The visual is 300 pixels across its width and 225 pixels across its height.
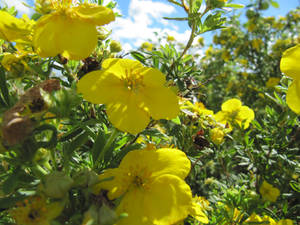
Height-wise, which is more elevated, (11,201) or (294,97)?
(294,97)

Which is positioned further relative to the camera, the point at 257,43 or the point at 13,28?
the point at 257,43

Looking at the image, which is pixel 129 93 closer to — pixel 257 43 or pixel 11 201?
pixel 11 201

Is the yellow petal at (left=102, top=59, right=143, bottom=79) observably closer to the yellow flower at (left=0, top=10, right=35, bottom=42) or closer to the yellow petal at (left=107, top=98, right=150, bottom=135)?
the yellow petal at (left=107, top=98, right=150, bottom=135)

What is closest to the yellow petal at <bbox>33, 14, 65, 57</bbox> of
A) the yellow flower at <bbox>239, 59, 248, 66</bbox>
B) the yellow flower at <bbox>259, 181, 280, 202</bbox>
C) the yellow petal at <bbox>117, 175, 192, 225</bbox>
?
the yellow petal at <bbox>117, 175, 192, 225</bbox>

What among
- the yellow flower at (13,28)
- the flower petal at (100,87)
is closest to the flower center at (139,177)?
the flower petal at (100,87)

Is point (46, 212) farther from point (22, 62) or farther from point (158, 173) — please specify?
point (22, 62)

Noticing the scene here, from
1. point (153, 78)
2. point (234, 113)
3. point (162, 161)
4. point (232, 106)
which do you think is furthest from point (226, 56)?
point (162, 161)
